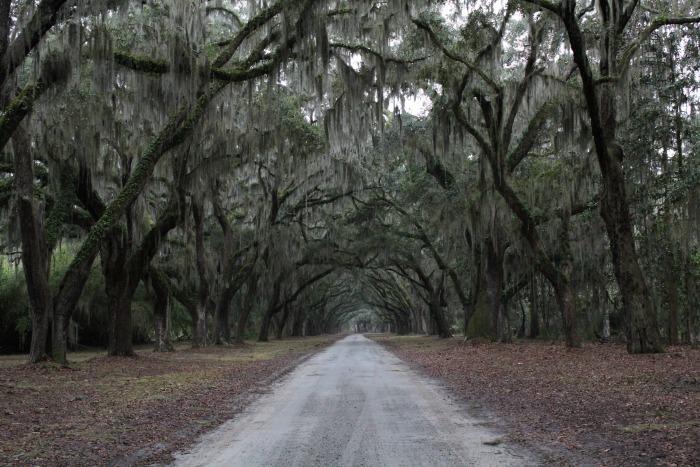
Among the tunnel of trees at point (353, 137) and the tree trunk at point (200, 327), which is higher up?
the tunnel of trees at point (353, 137)

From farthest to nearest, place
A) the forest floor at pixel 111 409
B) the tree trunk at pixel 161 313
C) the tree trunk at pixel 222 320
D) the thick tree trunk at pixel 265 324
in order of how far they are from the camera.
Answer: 1. the thick tree trunk at pixel 265 324
2. the tree trunk at pixel 222 320
3. the tree trunk at pixel 161 313
4. the forest floor at pixel 111 409

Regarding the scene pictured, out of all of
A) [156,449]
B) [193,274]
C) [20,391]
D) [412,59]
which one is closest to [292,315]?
[193,274]

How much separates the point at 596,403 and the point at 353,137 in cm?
1034

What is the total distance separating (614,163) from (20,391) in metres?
12.1

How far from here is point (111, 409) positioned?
798 cm

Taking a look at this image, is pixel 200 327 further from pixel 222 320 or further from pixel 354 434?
pixel 354 434

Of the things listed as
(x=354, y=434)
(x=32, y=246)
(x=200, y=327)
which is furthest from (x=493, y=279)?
(x=354, y=434)

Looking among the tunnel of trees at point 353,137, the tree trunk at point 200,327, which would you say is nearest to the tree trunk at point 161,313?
the tunnel of trees at point 353,137

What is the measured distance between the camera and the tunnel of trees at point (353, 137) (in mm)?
11883

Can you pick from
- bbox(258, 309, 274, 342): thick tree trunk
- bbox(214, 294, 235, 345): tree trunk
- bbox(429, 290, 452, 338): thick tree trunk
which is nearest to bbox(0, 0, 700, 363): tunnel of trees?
bbox(214, 294, 235, 345): tree trunk

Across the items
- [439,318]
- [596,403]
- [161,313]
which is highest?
[161,313]

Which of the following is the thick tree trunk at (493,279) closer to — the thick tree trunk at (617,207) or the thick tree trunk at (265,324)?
the thick tree trunk at (617,207)

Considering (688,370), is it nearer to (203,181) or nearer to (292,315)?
(203,181)

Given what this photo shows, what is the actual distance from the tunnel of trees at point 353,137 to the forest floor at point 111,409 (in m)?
2.76
